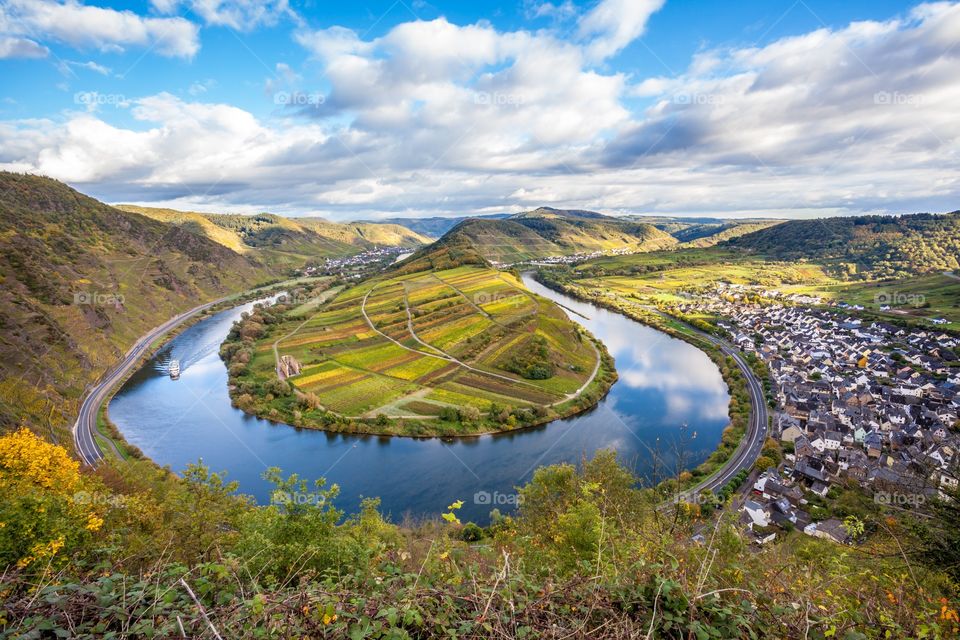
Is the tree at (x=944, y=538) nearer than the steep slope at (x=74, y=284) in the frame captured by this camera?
Yes

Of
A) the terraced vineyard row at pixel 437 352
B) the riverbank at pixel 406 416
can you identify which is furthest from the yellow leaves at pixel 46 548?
the terraced vineyard row at pixel 437 352

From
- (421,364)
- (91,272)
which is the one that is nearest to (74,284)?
(91,272)

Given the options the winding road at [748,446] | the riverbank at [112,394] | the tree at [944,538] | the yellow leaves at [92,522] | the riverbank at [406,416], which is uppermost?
the tree at [944,538]

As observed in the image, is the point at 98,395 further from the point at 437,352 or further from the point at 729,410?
the point at 729,410

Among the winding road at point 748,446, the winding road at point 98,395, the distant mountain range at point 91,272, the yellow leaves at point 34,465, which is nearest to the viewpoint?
the yellow leaves at point 34,465

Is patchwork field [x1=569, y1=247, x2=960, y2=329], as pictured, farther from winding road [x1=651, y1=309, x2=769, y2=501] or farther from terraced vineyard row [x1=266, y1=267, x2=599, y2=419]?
terraced vineyard row [x1=266, y1=267, x2=599, y2=419]

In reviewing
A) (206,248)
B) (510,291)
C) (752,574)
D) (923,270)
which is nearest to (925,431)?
(752,574)

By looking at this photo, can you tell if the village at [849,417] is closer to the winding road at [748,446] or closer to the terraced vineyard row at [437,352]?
the winding road at [748,446]

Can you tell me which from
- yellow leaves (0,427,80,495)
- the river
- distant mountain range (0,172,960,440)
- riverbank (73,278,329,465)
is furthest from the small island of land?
yellow leaves (0,427,80,495)
